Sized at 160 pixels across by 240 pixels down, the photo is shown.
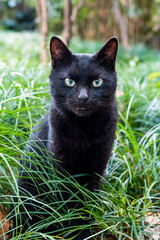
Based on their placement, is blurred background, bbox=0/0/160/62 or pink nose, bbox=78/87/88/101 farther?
blurred background, bbox=0/0/160/62

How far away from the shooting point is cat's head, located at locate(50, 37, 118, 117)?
1.62 m

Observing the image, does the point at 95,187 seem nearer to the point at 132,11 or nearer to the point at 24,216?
the point at 24,216

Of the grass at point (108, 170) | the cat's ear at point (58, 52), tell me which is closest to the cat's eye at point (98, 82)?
the cat's ear at point (58, 52)

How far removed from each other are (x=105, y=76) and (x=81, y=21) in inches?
408

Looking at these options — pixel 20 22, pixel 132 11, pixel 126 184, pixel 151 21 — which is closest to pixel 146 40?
pixel 151 21

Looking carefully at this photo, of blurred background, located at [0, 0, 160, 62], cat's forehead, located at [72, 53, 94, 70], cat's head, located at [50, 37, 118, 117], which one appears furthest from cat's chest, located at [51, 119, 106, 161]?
blurred background, located at [0, 0, 160, 62]

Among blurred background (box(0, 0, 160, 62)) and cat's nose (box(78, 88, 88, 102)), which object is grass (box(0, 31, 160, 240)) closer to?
cat's nose (box(78, 88, 88, 102))

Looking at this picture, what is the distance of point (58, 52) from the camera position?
5.69 feet

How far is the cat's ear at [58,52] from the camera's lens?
1.71 metres

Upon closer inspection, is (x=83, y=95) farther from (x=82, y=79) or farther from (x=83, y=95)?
(x=82, y=79)

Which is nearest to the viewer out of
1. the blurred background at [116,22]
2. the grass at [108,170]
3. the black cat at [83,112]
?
the grass at [108,170]

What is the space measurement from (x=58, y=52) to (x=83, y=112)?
413 mm

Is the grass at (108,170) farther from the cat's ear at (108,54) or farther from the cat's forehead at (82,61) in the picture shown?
the cat's ear at (108,54)

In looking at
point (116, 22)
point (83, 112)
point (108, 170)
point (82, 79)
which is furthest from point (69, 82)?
Answer: point (116, 22)
